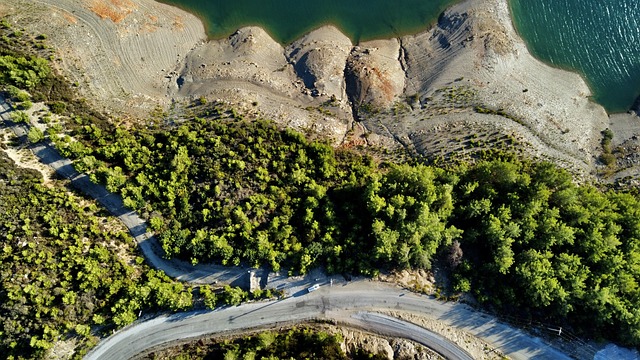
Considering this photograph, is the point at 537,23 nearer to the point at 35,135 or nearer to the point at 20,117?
the point at 35,135

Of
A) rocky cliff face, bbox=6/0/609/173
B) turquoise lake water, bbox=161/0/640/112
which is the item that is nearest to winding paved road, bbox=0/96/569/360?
rocky cliff face, bbox=6/0/609/173

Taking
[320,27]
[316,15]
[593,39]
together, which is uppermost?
[316,15]

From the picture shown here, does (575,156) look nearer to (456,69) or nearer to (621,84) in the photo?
(621,84)

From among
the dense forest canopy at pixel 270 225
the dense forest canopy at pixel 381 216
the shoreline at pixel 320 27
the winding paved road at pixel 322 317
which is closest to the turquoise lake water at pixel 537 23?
the shoreline at pixel 320 27

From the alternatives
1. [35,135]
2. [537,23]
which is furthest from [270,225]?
[537,23]

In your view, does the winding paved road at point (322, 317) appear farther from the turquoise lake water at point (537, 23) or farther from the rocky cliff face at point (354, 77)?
the turquoise lake water at point (537, 23)

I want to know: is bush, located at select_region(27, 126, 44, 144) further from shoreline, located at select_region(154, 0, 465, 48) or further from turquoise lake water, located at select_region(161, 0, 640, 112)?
turquoise lake water, located at select_region(161, 0, 640, 112)
